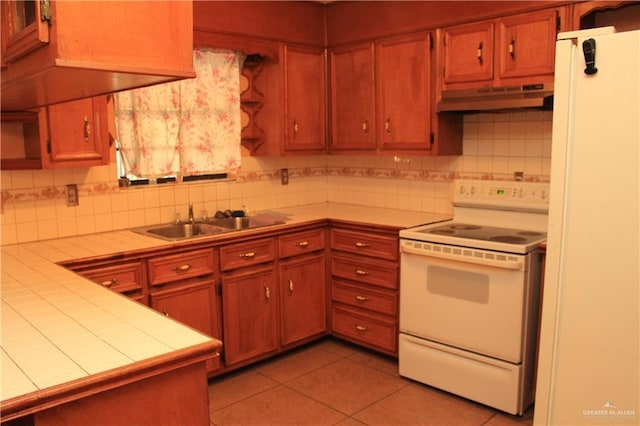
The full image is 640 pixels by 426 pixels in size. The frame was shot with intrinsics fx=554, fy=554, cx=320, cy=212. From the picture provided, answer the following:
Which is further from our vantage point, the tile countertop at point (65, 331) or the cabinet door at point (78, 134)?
the cabinet door at point (78, 134)

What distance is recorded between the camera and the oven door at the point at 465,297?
289 cm

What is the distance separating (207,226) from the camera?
373cm

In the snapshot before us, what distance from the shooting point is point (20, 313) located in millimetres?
1782

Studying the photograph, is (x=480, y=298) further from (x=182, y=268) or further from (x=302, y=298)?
(x=182, y=268)

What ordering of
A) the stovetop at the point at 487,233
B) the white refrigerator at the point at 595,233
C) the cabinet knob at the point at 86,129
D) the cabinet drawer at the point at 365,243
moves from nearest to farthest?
the white refrigerator at the point at 595,233 < the cabinet knob at the point at 86,129 < the stovetop at the point at 487,233 < the cabinet drawer at the point at 365,243

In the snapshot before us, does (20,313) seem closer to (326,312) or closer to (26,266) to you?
(26,266)

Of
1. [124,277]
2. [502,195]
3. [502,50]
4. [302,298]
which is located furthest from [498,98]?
[124,277]

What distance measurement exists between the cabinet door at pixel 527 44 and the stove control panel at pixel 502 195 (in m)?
0.68

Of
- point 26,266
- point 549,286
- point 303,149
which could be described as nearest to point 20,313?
point 26,266

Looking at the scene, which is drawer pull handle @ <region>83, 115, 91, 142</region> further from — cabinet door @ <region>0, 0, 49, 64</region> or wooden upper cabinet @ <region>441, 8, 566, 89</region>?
wooden upper cabinet @ <region>441, 8, 566, 89</region>

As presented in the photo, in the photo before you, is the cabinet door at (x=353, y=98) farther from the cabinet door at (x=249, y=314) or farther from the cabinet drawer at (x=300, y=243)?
the cabinet door at (x=249, y=314)

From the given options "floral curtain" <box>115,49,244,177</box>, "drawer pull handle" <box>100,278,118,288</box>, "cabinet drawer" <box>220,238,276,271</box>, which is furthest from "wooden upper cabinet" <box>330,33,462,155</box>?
"drawer pull handle" <box>100,278,118,288</box>

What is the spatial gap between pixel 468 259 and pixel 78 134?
2216 millimetres

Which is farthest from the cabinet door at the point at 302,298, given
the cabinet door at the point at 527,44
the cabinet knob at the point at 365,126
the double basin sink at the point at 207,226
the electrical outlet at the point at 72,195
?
the cabinet door at the point at 527,44
